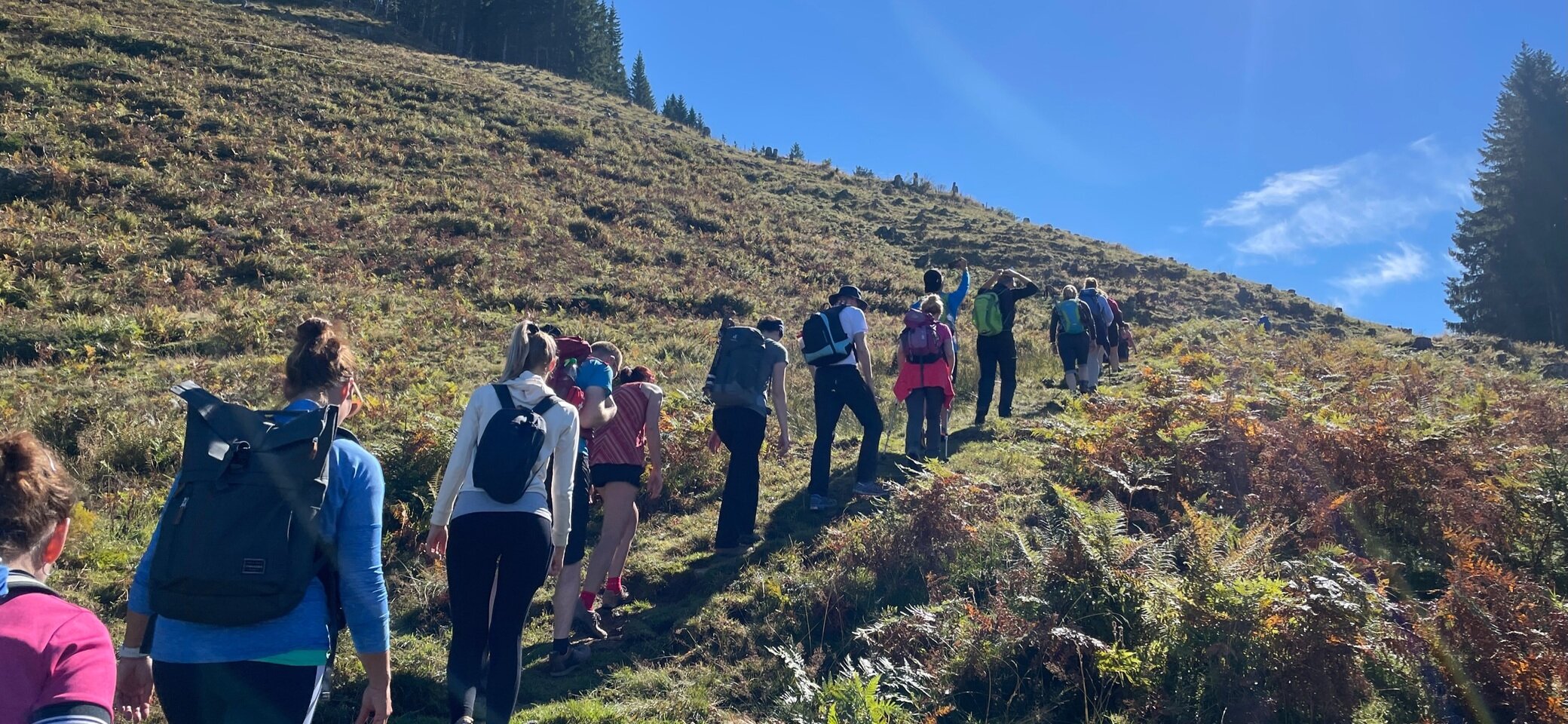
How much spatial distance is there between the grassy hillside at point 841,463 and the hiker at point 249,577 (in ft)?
6.79

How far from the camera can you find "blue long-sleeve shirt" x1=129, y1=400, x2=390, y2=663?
2.45 meters

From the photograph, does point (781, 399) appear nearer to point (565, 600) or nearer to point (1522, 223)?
point (565, 600)

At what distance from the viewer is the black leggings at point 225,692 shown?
2.44 metres

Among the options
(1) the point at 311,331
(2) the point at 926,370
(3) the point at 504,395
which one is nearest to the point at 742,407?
(3) the point at 504,395

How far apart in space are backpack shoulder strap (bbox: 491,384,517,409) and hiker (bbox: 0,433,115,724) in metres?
1.87

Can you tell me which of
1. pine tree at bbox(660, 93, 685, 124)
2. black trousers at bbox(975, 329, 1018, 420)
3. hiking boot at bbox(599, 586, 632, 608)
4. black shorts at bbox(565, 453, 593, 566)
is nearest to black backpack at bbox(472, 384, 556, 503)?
black shorts at bbox(565, 453, 593, 566)

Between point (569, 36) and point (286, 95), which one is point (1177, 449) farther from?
point (569, 36)

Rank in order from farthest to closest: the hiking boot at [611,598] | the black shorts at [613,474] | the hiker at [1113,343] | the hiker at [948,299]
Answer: the hiker at [1113,343]
the hiker at [948,299]
the hiking boot at [611,598]
the black shorts at [613,474]

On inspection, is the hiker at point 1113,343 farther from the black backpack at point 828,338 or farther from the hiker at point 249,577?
the hiker at point 249,577

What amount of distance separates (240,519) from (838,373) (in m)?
5.62

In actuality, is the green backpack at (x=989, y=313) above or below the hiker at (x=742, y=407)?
above

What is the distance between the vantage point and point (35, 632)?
187 cm

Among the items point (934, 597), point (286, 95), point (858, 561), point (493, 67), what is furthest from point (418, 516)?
point (493, 67)

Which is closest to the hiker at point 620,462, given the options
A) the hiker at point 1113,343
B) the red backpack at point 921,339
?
the red backpack at point 921,339
